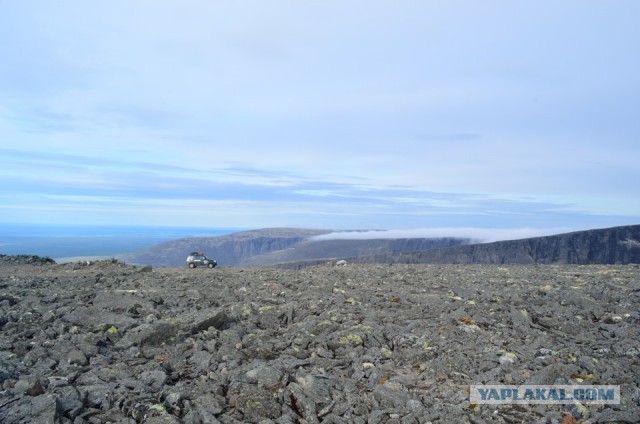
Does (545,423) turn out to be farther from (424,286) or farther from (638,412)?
(424,286)

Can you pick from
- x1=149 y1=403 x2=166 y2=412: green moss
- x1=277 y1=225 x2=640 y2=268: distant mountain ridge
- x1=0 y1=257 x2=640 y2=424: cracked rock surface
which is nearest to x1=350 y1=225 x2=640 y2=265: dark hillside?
x1=277 y1=225 x2=640 y2=268: distant mountain ridge

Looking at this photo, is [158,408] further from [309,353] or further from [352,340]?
[352,340]

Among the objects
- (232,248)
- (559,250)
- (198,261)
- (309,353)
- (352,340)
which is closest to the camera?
(309,353)

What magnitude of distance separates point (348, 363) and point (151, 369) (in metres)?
3.55

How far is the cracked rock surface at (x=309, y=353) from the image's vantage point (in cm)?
650

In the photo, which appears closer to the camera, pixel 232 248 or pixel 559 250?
pixel 559 250

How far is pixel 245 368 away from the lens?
7.84m

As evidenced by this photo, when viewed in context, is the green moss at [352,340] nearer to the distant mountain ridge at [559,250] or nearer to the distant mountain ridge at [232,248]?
the distant mountain ridge at [559,250]

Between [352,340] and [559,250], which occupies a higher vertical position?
[559,250]

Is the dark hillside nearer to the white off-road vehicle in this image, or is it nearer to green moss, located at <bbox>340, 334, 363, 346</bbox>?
the white off-road vehicle

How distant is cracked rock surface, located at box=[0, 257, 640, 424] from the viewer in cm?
650

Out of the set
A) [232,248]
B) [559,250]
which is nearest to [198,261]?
[559,250]

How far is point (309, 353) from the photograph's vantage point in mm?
8859

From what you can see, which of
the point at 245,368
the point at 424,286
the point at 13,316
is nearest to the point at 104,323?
the point at 13,316
